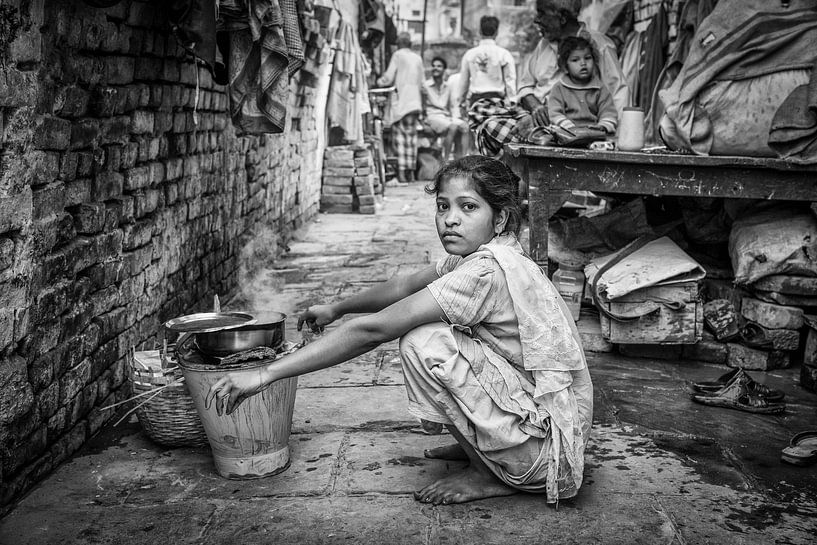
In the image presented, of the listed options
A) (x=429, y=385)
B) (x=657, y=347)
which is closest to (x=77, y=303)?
(x=429, y=385)

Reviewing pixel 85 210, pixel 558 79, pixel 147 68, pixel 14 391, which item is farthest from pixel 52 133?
pixel 558 79

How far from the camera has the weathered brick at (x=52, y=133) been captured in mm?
2848

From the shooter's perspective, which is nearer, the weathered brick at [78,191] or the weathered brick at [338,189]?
the weathered brick at [78,191]

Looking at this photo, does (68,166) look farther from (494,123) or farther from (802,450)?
(494,123)

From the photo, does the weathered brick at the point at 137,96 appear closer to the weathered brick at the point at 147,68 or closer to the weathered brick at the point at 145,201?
the weathered brick at the point at 147,68

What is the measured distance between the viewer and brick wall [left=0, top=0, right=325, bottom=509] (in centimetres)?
271

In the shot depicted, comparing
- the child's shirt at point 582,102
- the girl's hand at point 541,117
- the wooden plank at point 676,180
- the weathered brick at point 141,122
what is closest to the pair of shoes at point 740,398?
the wooden plank at point 676,180

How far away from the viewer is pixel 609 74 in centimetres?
626

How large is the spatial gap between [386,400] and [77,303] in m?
1.48

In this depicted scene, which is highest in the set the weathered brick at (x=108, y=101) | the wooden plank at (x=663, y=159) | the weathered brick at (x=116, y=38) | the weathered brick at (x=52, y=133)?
the weathered brick at (x=116, y=38)

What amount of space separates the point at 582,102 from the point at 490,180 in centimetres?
352

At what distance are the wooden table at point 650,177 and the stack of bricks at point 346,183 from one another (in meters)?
6.06

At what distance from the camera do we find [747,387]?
12.9 ft

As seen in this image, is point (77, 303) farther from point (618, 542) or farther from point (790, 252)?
point (790, 252)
